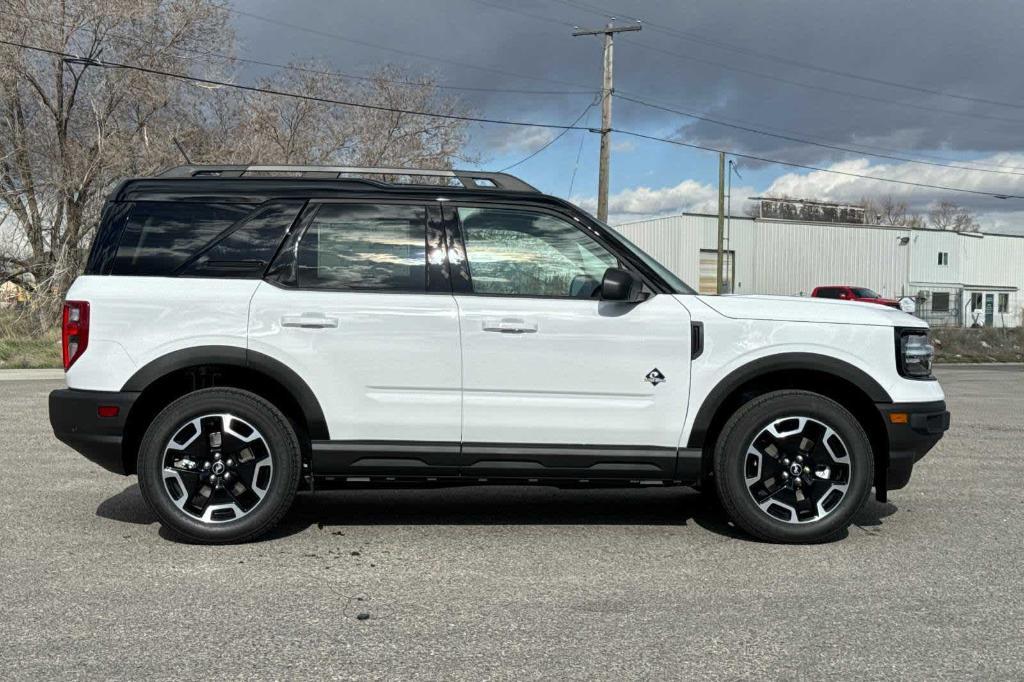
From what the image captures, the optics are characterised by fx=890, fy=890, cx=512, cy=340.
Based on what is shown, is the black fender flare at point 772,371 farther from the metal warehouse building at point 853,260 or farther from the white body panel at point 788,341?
the metal warehouse building at point 853,260

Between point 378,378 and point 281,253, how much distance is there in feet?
2.92

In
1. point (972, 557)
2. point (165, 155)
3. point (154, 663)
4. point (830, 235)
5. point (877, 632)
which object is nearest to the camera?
point (154, 663)

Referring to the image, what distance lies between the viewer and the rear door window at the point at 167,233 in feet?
15.9

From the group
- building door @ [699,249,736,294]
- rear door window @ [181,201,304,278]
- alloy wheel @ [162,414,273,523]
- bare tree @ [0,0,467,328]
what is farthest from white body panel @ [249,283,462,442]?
building door @ [699,249,736,294]

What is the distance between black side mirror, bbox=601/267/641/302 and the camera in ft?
15.4

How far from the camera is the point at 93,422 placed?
4.76 metres

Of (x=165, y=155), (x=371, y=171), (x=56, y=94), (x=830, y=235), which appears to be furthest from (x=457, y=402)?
(x=830, y=235)

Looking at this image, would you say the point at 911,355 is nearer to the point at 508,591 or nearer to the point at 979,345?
the point at 508,591

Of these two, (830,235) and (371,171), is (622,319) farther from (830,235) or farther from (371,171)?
(830,235)

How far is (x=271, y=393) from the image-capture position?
4984 millimetres

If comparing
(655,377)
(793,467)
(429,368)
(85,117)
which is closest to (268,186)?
(429,368)

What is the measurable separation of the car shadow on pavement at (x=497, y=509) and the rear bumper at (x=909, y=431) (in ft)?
1.92

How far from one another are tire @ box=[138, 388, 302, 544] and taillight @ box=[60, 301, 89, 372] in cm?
57

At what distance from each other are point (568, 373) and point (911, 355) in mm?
1914
